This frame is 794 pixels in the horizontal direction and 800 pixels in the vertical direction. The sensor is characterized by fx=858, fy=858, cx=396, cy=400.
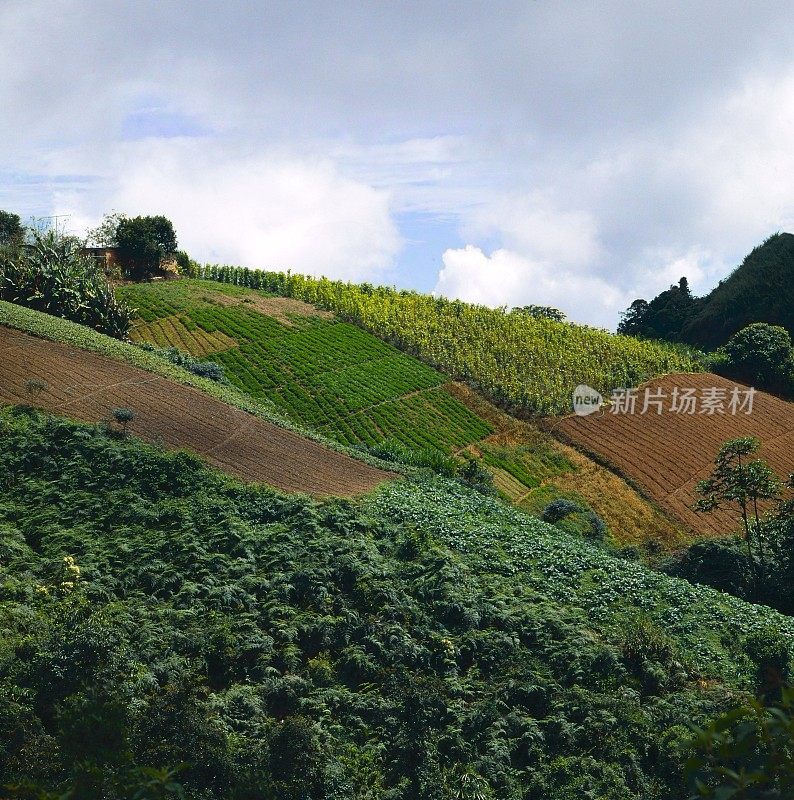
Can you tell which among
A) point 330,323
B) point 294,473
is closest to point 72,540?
point 294,473

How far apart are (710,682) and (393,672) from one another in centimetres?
705

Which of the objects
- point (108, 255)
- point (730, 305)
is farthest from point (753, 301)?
point (108, 255)

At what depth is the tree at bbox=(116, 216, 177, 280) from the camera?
68.1m

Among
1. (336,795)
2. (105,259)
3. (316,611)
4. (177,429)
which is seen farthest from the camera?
(105,259)

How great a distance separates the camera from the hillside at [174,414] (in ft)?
94.6

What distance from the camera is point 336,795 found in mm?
14578

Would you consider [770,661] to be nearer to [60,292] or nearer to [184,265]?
[60,292]

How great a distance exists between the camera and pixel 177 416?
3222cm

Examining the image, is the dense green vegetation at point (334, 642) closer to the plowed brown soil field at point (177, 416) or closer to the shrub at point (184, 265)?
the plowed brown soil field at point (177, 416)

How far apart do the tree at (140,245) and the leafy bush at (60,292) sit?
17.2 meters

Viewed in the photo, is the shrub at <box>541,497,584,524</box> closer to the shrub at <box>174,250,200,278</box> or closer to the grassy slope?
the grassy slope

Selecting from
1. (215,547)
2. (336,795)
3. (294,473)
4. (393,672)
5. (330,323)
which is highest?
(330,323)

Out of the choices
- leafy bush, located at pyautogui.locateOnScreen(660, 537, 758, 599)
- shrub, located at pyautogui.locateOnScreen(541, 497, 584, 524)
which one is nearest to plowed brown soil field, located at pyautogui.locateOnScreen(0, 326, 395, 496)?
shrub, located at pyautogui.locateOnScreen(541, 497, 584, 524)

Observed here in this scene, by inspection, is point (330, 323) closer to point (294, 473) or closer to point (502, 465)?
point (502, 465)
